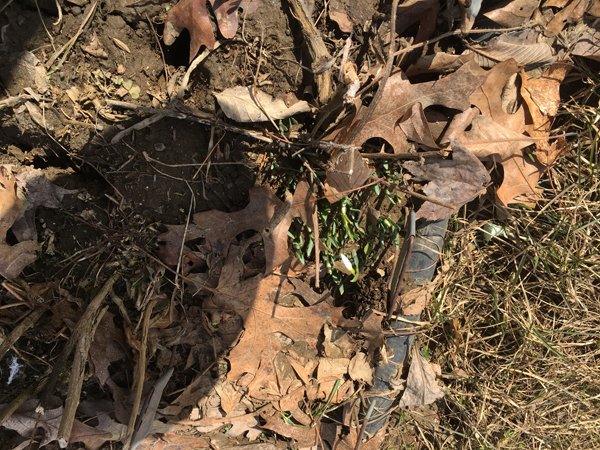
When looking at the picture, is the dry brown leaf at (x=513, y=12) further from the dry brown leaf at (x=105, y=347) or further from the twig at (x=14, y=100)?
the dry brown leaf at (x=105, y=347)

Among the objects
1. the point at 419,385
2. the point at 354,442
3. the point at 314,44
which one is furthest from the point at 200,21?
the point at 354,442

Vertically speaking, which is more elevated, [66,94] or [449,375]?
[66,94]

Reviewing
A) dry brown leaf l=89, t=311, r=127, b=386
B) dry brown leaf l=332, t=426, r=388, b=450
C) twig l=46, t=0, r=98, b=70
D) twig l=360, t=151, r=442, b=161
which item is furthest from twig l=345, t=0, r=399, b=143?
dry brown leaf l=332, t=426, r=388, b=450

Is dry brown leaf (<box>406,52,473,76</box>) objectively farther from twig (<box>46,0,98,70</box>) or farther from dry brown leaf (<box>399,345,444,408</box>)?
dry brown leaf (<box>399,345,444,408</box>)

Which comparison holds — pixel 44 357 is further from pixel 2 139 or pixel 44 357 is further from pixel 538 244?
pixel 538 244

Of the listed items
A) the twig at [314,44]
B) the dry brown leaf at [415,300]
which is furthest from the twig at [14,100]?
the dry brown leaf at [415,300]

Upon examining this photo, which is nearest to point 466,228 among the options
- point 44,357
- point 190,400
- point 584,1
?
point 584,1

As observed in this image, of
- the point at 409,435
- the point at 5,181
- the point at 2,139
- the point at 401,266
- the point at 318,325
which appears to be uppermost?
the point at 2,139
